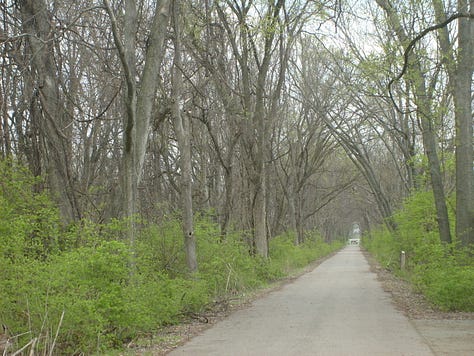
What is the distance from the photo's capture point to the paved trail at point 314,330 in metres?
8.26

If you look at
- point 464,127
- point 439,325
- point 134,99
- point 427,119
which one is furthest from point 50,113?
point 464,127

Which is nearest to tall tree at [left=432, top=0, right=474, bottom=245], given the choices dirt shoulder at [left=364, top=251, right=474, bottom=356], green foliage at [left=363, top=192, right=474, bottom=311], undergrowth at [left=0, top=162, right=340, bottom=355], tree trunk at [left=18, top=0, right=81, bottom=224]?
green foliage at [left=363, top=192, right=474, bottom=311]

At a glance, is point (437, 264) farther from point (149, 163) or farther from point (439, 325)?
point (149, 163)

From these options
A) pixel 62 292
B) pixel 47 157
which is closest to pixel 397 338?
pixel 62 292

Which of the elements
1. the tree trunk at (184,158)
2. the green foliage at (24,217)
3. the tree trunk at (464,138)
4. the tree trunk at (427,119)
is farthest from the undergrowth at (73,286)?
the tree trunk at (427,119)

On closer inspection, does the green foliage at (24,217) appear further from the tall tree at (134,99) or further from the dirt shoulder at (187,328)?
the dirt shoulder at (187,328)

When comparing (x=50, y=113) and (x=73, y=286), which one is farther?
(x=50, y=113)

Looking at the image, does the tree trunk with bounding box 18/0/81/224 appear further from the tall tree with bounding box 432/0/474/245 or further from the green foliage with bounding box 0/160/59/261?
the tall tree with bounding box 432/0/474/245

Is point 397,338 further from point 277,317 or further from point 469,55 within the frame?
point 469,55

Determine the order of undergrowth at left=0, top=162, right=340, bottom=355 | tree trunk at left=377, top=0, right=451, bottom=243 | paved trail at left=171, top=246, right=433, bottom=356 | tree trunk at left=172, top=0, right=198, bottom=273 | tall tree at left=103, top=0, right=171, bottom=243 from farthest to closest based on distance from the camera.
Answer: tree trunk at left=377, top=0, right=451, bottom=243
tree trunk at left=172, top=0, right=198, bottom=273
tall tree at left=103, top=0, right=171, bottom=243
paved trail at left=171, top=246, right=433, bottom=356
undergrowth at left=0, top=162, right=340, bottom=355

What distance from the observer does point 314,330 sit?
9.95 meters

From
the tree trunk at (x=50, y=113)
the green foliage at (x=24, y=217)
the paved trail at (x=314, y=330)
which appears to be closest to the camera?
the paved trail at (x=314, y=330)

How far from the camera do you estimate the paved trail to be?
8258mm

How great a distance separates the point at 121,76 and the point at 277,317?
21.5ft
